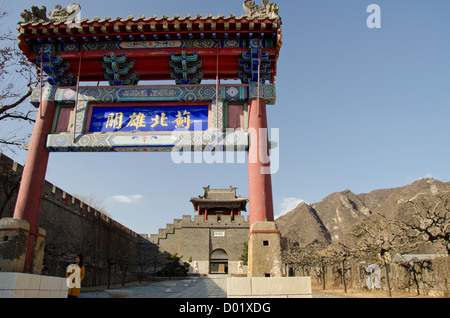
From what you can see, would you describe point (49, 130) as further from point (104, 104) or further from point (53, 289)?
point (53, 289)

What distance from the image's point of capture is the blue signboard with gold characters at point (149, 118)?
611 centimetres

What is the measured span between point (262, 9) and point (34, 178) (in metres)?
4.96

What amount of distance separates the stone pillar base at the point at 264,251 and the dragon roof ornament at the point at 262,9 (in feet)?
11.8

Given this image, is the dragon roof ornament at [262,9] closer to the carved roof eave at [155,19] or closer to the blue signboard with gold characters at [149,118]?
the carved roof eave at [155,19]

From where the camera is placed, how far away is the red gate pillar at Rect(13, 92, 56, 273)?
5410 millimetres

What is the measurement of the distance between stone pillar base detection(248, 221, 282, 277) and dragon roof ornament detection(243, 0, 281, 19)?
360 cm

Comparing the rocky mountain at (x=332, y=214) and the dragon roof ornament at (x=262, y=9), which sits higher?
the rocky mountain at (x=332, y=214)

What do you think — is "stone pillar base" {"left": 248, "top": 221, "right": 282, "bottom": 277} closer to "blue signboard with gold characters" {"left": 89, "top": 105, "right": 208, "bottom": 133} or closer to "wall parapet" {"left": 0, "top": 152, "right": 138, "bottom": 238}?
"blue signboard with gold characters" {"left": 89, "top": 105, "right": 208, "bottom": 133}

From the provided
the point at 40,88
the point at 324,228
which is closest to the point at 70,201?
the point at 40,88

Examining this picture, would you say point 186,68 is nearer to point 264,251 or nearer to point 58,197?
point 264,251

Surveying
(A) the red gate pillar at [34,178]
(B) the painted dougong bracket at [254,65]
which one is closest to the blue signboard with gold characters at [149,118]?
(A) the red gate pillar at [34,178]

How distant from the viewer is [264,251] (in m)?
4.87

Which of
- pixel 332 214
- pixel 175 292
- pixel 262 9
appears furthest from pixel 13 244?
pixel 332 214
